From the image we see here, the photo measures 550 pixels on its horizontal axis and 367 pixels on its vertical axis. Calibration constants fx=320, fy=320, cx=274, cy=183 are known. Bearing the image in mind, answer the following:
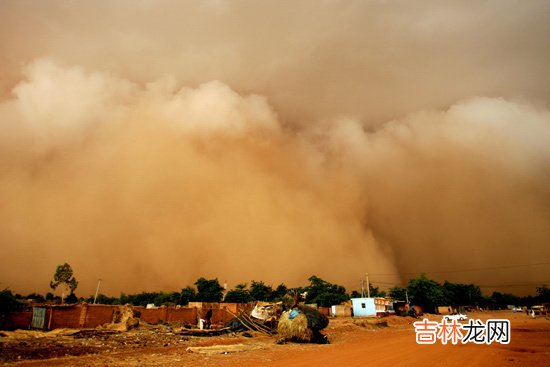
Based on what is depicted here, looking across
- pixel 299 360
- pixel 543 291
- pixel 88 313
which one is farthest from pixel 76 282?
pixel 543 291

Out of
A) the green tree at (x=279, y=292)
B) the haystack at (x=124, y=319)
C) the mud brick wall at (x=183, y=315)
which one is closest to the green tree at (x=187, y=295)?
the green tree at (x=279, y=292)

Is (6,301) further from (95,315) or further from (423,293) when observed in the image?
(423,293)

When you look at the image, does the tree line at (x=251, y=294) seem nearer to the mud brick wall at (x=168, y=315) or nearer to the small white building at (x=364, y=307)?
the small white building at (x=364, y=307)

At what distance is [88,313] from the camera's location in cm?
2695

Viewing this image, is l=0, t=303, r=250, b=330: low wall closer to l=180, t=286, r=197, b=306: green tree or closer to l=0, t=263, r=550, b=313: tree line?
l=0, t=263, r=550, b=313: tree line

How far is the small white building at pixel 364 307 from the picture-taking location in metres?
59.4

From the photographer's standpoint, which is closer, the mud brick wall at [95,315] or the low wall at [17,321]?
the low wall at [17,321]

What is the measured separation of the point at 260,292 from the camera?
280ft

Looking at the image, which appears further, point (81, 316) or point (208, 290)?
point (208, 290)

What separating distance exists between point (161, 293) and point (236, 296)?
31.5 m

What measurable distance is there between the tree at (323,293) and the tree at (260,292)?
10.2 m

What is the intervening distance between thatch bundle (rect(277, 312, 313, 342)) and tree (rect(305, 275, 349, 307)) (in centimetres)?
5883

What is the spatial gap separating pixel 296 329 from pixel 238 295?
62.1 metres

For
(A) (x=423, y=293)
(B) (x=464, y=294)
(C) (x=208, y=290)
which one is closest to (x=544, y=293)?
(B) (x=464, y=294)
